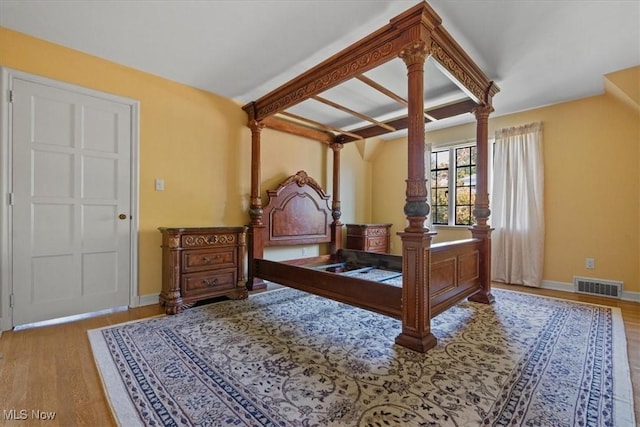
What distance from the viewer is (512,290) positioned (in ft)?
11.8

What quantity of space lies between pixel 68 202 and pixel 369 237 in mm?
3889

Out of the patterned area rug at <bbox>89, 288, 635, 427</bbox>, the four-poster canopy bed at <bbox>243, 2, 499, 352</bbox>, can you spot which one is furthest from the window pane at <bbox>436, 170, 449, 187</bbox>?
the patterned area rug at <bbox>89, 288, 635, 427</bbox>

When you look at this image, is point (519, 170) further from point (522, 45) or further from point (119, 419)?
point (119, 419)

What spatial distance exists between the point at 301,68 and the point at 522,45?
76.8 inches

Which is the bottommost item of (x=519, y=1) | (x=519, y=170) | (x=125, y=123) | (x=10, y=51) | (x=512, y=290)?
(x=512, y=290)

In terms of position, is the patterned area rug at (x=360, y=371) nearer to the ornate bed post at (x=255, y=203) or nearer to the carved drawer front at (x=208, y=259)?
the carved drawer front at (x=208, y=259)

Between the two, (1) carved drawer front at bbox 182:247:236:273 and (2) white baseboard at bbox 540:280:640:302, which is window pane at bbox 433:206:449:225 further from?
(1) carved drawer front at bbox 182:247:236:273

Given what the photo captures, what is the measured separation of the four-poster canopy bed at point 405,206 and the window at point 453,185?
1.19 meters

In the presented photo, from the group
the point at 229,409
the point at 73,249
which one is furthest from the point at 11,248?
the point at 229,409

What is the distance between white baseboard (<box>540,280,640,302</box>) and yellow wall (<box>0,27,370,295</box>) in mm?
3974

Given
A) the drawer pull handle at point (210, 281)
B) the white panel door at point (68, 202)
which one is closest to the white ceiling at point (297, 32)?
the white panel door at point (68, 202)

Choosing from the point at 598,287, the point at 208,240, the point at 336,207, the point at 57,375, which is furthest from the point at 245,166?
the point at 598,287

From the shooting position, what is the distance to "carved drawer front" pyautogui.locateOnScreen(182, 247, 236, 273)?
9.37ft

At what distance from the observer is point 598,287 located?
11.1 ft
